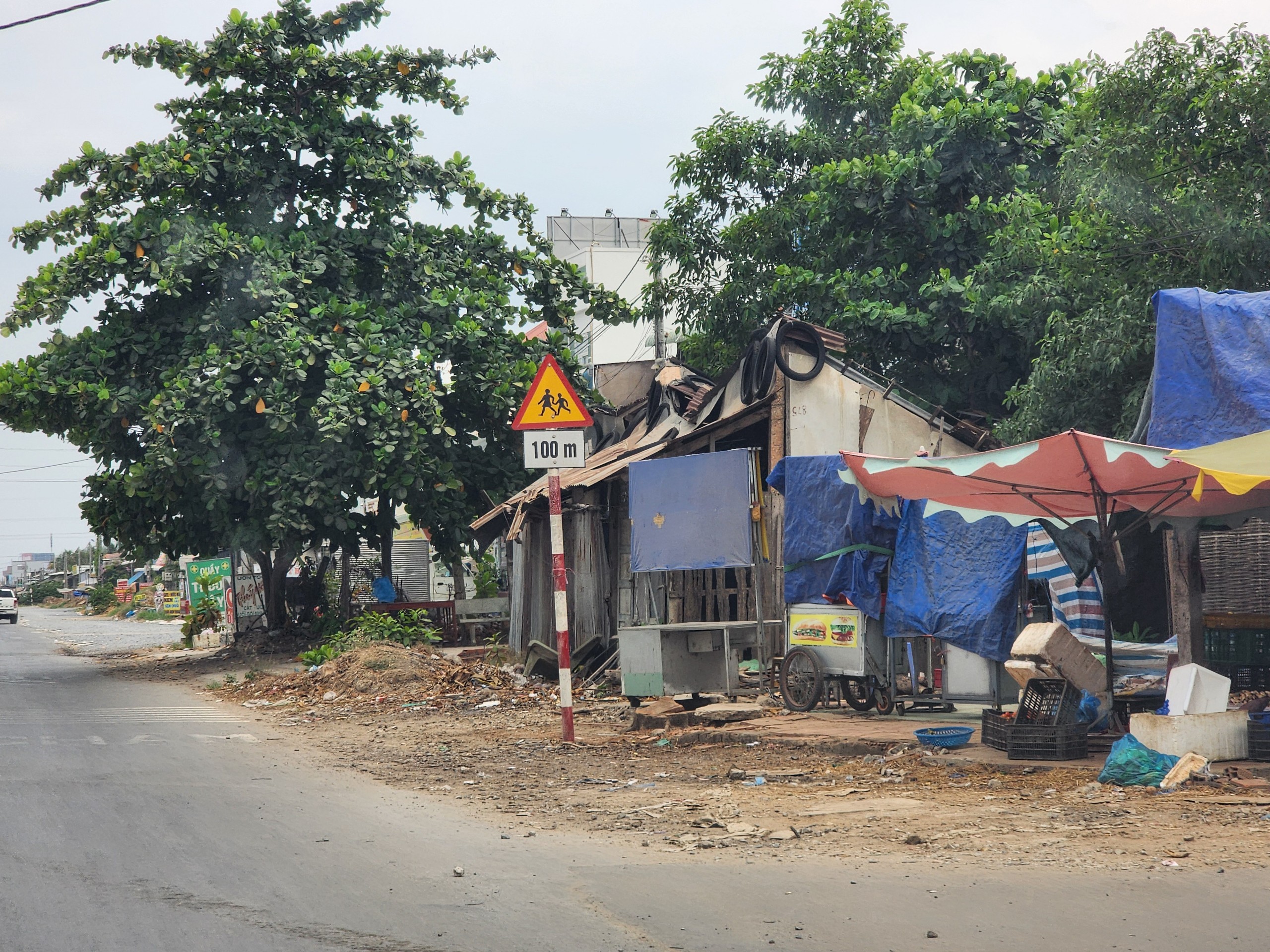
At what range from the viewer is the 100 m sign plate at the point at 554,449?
10289 mm

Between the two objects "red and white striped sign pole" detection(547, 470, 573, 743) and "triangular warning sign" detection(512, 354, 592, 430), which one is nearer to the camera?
"red and white striped sign pole" detection(547, 470, 573, 743)

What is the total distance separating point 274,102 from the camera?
20.5 meters

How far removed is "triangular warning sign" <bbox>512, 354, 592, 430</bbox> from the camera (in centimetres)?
1034

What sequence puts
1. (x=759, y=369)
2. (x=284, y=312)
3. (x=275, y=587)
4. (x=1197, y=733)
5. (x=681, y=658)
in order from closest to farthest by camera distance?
(x=1197, y=733)
(x=681, y=658)
(x=759, y=369)
(x=284, y=312)
(x=275, y=587)

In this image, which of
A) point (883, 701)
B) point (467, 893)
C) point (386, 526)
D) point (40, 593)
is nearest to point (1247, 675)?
point (883, 701)

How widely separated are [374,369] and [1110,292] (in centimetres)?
1118

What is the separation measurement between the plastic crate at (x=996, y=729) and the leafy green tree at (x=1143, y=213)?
5365 mm

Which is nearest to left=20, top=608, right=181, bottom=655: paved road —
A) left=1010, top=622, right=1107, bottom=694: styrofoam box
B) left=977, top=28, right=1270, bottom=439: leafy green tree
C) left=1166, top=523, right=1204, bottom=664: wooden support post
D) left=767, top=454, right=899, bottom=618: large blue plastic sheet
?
left=767, top=454, right=899, bottom=618: large blue plastic sheet

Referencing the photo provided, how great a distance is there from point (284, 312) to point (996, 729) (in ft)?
45.3

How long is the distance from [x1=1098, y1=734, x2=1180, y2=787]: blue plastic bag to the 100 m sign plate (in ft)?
15.8

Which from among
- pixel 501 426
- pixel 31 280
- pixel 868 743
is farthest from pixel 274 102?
pixel 868 743

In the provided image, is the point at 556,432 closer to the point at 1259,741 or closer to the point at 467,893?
the point at 467,893

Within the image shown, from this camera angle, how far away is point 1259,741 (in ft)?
26.6

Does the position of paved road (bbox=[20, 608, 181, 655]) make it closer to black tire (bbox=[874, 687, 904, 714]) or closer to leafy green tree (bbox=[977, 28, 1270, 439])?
black tire (bbox=[874, 687, 904, 714])
